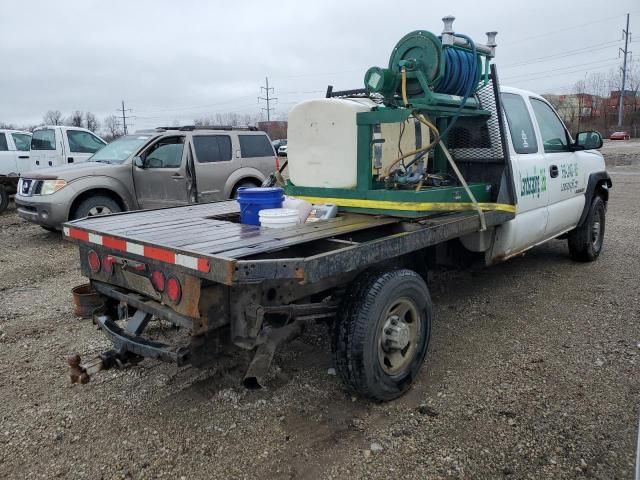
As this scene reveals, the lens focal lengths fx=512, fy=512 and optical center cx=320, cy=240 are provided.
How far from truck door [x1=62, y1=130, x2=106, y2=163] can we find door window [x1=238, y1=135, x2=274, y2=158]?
189 inches

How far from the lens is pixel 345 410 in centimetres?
326

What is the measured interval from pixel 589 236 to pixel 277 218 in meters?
4.79

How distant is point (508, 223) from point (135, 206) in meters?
6.35

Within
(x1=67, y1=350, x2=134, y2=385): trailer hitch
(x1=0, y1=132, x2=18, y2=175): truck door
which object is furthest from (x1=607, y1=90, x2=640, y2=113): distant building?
(x1=67, y1=350, x2=134, y2=385): trailer hitch

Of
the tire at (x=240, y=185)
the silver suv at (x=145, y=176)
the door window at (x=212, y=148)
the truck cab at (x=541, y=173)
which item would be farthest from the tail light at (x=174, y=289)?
the tire at (x=240, y=185)

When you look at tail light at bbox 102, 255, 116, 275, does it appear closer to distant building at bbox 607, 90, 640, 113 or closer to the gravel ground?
the gravel ground

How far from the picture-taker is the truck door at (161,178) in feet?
27.8

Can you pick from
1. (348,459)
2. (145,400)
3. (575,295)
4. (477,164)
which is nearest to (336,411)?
(348,459)

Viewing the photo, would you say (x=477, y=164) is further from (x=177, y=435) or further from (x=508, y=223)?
(x=177, y=435)

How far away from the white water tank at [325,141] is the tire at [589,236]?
144 inches

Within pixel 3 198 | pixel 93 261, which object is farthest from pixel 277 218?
pixel 3 198

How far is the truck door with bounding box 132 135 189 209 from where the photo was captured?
8.48 metres

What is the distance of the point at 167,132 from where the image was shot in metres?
8.96

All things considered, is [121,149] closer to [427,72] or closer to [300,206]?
[300,206]
